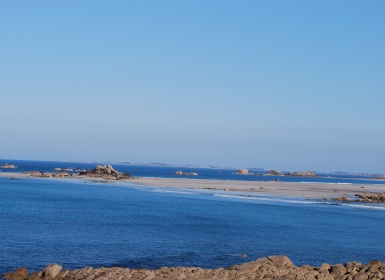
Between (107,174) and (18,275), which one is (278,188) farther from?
(18,275)

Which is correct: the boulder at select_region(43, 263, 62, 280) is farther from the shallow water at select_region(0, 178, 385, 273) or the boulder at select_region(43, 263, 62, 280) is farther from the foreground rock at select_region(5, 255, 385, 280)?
the shallow water at select_region(0, 178, 385, 273)

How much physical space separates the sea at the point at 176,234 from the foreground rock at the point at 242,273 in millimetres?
3424

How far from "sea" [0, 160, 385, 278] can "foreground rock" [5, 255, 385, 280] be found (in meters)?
3.42

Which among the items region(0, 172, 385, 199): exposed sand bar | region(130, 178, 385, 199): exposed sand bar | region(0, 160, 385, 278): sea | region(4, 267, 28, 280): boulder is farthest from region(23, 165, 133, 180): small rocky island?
region(4, 267, 28, 280): boulder

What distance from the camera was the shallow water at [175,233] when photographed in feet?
107

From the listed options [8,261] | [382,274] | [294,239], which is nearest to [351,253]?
[294,239]

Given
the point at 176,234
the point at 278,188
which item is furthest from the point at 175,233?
the point at 278,188

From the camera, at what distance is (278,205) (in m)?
74.1

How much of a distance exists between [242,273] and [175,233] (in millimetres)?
19159

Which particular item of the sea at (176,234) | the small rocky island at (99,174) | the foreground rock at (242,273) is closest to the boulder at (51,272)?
the foreground rock at (242,273)

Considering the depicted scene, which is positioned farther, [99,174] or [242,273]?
[99,174]

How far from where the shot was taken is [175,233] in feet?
142

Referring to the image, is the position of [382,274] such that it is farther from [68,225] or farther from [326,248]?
[68,225]

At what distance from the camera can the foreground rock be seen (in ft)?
79.3
